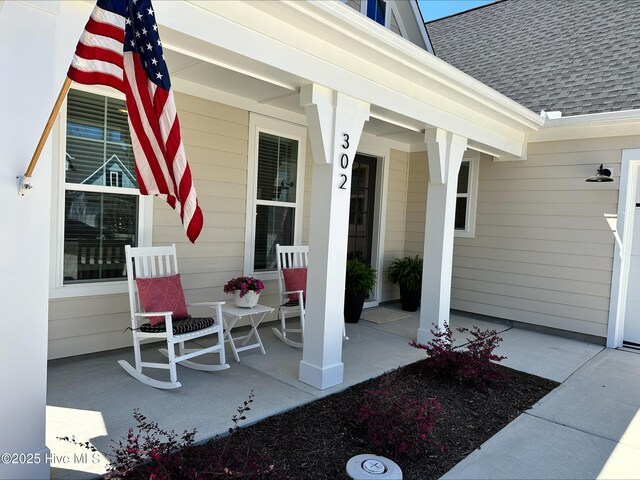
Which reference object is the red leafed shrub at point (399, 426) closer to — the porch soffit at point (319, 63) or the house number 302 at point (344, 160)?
the house number 302 at point (344, 160)

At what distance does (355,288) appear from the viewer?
5.39m

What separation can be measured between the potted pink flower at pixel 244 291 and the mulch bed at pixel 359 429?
1083 millimetres

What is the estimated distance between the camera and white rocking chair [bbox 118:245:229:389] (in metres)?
3.18

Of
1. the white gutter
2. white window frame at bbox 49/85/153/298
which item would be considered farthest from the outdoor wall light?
white window frame at bbox 49/85/153/298

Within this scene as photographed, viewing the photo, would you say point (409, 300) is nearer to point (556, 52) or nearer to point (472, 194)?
point (472, 194)

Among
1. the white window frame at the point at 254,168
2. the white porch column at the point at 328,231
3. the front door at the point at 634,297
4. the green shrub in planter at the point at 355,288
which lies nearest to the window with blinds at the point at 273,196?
the white window frame at the point at 254,168

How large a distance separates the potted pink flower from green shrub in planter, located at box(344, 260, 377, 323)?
167 centimetres

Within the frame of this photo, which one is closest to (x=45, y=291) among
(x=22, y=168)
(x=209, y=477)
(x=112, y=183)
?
(x=22, y=168)

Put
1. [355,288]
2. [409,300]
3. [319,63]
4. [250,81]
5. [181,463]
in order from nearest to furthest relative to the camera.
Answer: [181,463]
[319,63]
[250,81]
[355,288]
[409,300]

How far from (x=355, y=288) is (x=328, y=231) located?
2230mm

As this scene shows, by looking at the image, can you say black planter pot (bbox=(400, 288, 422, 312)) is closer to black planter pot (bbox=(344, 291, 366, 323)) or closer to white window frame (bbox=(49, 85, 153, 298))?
black planter pot (bbox=(344, 291, 366, 323))

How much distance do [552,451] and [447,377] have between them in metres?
1.18

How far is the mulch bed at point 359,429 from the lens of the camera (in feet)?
7.77

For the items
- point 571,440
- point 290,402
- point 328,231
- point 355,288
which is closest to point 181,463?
point 290,402
